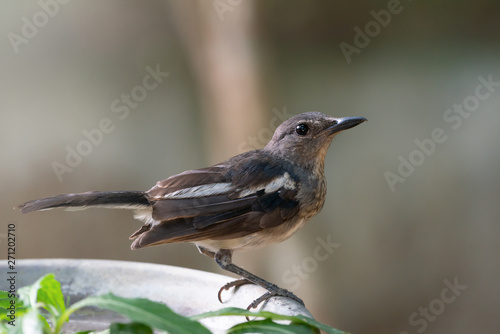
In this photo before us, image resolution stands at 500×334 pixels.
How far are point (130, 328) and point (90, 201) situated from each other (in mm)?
911

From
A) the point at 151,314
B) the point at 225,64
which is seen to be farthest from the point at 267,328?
the point at 225,64

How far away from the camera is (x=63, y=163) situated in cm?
560

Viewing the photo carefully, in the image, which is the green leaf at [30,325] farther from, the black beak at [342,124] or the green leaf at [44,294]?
the black beak at [342,124]

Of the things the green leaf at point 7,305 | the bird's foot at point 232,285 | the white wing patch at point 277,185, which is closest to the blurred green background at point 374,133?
the white wing patch at point 277,185

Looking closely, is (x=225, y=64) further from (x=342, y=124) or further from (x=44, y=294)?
(x=44, y=294)

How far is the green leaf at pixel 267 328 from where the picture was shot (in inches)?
57.8

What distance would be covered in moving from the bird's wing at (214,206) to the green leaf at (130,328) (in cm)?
85

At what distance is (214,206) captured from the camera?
2322 mm

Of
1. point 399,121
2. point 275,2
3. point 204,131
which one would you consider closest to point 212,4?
point 275,2

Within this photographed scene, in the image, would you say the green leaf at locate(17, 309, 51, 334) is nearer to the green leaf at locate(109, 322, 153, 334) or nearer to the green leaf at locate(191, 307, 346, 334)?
the green leaf at locate(109, 322, 153, 334)

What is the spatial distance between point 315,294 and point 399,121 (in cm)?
158

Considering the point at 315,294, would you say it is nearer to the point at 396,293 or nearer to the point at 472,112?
the point at 396,293

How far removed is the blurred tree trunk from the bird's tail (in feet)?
8.36

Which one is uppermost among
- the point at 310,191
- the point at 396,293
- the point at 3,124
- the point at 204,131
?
the point at 3,124
